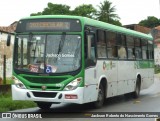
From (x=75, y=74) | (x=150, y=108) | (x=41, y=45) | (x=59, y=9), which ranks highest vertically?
(x=59, y=9)

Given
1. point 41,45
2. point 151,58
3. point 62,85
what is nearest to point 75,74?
point 62,85

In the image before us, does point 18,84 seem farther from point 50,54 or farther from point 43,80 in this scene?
point 50,54

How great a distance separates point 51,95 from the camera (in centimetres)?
1389

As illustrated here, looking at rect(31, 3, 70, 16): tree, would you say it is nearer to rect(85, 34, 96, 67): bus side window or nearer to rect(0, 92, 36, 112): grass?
rect(0, 92, 36, 112): grass

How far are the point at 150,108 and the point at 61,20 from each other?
443 centimetres

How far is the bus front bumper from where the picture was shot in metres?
13.7

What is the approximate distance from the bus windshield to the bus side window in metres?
0.36

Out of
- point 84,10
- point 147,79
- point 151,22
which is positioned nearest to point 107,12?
point 84,10

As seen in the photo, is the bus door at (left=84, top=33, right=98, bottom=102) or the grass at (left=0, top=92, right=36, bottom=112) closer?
the bus door at (left=84, top=33, right=98, bottom=102)

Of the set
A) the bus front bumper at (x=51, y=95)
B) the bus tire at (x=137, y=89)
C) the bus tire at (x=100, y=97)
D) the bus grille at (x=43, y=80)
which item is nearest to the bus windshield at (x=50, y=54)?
the bus grille at (x=43, y=80)

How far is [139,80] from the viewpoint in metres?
21.7

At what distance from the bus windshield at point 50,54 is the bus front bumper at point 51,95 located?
2.03 ft

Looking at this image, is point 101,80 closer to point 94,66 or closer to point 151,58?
point 94,66

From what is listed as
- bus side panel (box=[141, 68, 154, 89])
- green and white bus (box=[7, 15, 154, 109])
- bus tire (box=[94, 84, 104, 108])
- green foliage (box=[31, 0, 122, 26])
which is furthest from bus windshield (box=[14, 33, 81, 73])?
green foliage (box=[31, 0, 122, 26])
